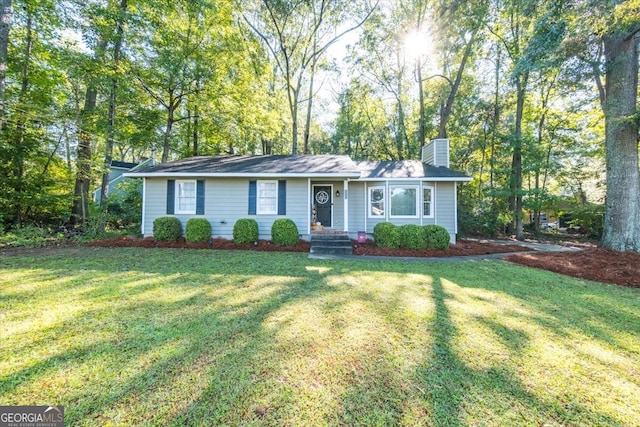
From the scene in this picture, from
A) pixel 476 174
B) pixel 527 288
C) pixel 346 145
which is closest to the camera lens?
pixel 527 288

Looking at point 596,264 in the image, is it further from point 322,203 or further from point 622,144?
point 322,203

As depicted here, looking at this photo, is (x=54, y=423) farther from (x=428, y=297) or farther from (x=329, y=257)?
(x=329, y=257)

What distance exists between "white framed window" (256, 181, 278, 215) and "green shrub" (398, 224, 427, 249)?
4.71 metres

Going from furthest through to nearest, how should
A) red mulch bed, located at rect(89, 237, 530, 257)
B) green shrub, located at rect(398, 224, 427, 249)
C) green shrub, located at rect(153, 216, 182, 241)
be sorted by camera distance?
green shrub, located at rect(153, 216, 182, 241)
green shrub, located at rect(398, 224, 427, 249)
red mulch bed, located at rect(89, 237, 530, 257)

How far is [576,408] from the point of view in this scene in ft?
6.41

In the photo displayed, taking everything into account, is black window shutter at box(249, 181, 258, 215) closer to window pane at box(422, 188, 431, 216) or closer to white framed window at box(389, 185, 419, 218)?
white framed window at box(389, 185, 419, 218)

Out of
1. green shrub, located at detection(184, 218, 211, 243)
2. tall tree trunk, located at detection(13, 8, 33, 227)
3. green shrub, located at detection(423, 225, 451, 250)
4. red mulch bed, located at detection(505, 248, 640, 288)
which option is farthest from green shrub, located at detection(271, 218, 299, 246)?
tall tree trunk, located at detection(13, 8, 33, 227)

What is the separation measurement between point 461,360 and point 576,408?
808 mm

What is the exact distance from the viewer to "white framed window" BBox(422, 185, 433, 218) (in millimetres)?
10328

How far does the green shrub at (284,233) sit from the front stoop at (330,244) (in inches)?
27.1

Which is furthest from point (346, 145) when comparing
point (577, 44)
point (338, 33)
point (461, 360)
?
point (461, 360)

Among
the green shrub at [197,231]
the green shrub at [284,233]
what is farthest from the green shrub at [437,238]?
the green shrub at [197,231]

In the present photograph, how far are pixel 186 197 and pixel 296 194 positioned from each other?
4.19m

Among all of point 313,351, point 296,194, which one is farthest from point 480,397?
point 296,194
